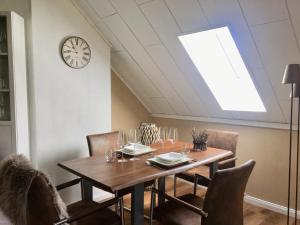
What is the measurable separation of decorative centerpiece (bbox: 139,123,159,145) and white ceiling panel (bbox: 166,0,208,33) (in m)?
0.97

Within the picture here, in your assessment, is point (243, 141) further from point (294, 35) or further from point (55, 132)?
point (55, 132)

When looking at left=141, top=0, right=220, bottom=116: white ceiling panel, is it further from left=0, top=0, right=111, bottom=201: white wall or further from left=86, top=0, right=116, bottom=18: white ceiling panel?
left=0, top=0, right=111, bottom=201: white wall

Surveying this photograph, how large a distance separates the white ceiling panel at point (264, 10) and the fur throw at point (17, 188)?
5.99ft

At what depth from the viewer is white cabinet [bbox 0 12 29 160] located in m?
2.23

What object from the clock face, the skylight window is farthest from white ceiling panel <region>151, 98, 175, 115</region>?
the clock face

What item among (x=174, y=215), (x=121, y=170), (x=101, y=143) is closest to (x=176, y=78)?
(x=101, y=143)

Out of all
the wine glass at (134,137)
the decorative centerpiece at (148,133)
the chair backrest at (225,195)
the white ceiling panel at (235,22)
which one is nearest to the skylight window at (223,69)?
the white ceiling panel at (235,22)

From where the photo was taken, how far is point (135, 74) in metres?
3.47

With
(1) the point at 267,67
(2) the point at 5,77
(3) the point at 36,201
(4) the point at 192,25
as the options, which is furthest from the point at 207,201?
(2) the point at 5,77

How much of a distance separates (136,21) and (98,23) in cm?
48

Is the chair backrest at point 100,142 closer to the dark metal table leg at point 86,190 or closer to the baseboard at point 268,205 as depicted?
the dark metal table leg at point 86,190

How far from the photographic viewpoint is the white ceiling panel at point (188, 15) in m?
2.23

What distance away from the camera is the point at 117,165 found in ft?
6.48

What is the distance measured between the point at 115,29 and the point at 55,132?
1.27 m
